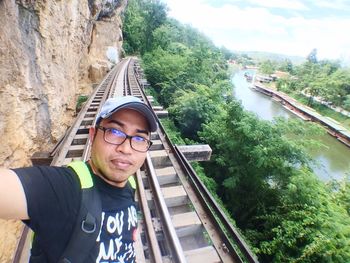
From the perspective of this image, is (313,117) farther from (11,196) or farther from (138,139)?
(11,196)

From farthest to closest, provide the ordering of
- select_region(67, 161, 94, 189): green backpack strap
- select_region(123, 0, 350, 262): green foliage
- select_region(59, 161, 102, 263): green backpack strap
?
select_region(123, 0, 350, 262): green foliage
select_region(67, 161, 94, 189): green backpack strap
select_region(59, 161, 102, 263): green backpack strap

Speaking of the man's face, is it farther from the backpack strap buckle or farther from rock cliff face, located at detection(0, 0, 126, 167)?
rock cliff face, located at detection(0, 0, 126, 167)

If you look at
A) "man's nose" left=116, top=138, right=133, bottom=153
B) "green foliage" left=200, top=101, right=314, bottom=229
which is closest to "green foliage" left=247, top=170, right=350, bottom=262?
"green foliage" left=200, top=101, right=314, bottom=229

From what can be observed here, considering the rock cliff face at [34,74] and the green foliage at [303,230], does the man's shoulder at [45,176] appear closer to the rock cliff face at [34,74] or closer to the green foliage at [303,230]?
the rock cliff face at [34,74]

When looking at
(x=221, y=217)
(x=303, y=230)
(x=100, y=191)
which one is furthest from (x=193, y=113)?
(x=100, y=191)

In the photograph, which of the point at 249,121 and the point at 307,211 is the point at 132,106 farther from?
the point at 249,121

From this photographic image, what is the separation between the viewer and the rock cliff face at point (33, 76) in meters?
3.75

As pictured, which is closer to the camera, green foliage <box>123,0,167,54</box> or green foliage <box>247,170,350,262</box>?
green foliage <box>247,170,350,262</box>

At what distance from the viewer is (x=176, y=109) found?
492 inches

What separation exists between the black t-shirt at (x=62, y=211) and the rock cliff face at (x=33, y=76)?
291 cm

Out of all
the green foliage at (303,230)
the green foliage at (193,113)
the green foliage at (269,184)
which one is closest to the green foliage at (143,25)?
the green foliage at (269,184)

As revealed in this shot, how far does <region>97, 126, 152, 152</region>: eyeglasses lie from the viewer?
1468 mm

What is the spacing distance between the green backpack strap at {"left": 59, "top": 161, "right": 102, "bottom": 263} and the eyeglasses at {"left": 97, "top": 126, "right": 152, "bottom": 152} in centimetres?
26

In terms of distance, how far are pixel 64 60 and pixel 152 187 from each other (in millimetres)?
5268
